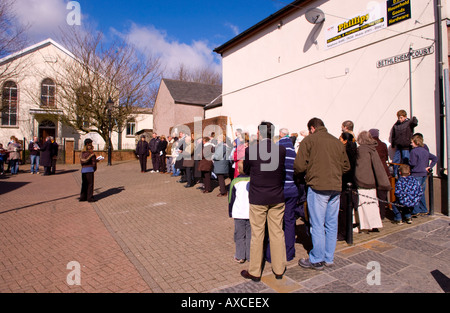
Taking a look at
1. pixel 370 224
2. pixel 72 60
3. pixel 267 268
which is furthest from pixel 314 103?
pixel 72 60

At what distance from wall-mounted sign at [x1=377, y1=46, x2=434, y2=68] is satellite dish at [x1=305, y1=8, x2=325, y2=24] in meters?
2.97

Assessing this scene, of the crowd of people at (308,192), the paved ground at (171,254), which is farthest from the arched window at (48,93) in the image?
the crowd of people at (308,192)

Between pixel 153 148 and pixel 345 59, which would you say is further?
pixel 153 148

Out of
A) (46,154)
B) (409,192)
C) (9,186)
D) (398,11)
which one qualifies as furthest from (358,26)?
(46,154)

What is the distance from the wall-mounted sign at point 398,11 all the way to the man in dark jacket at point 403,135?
2.62 meters

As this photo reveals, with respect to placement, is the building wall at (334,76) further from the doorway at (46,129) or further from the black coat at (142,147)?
the doorway at (46,129)

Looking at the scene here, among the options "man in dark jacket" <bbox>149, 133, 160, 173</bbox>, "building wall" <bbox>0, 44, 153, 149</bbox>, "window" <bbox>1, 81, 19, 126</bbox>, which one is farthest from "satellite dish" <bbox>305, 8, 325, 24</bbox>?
"window" <bbox>1, 81, 19, 126</bbox>

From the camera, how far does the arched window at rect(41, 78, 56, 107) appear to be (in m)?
22.4

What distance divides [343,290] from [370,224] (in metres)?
2.30

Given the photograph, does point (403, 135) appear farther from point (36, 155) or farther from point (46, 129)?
point (46, 129)

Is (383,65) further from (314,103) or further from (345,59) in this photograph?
(314,103)

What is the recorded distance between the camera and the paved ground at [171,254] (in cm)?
345

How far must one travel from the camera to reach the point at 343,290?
3301mm

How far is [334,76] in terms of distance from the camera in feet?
30.4
